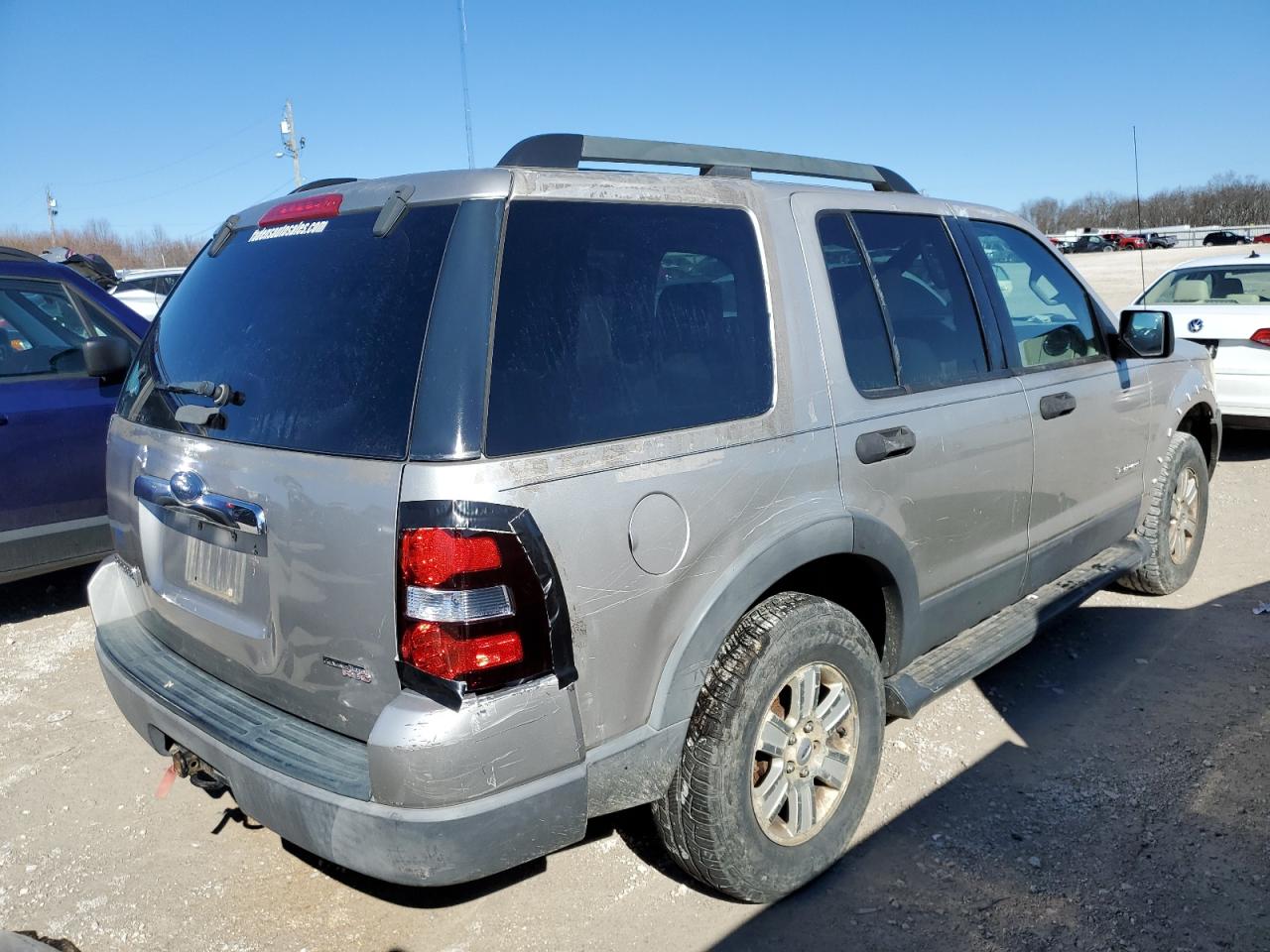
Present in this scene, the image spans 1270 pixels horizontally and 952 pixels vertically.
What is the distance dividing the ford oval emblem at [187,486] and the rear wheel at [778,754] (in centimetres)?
140

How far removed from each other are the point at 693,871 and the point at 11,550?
12.7 feet

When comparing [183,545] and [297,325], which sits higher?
[297,325]

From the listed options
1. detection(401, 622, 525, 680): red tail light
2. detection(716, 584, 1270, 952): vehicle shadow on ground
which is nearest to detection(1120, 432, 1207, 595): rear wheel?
detection(716, 584, 1270, 952): vehicle shadow on ground

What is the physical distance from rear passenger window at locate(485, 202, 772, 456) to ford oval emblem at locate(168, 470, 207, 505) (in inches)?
35.4

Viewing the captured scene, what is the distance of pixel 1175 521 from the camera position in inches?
197

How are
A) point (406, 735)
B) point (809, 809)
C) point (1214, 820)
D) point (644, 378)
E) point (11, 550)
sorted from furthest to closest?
point (11, 550) < point (1214, 820) < point (809, 809) < point (644, 378) < point (406, 735)

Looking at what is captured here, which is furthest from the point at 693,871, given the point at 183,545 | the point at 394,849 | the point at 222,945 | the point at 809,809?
the point at 183,545

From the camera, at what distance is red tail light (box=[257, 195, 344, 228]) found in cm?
249

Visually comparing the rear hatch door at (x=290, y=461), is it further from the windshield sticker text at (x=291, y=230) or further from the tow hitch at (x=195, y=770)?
the tow hitch at (x=195, y=770)

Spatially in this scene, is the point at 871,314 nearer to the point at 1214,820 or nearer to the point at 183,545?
the point at 1214,820

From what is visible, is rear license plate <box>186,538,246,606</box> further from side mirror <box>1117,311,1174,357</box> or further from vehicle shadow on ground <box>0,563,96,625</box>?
side mirror <box>1117,311,1174,357</box>

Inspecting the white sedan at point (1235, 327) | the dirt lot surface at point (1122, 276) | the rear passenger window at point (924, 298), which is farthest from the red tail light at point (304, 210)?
the dirt lot surface at point (1122, 276)

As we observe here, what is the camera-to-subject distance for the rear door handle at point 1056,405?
144 inches

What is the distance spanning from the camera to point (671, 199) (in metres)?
2.58
